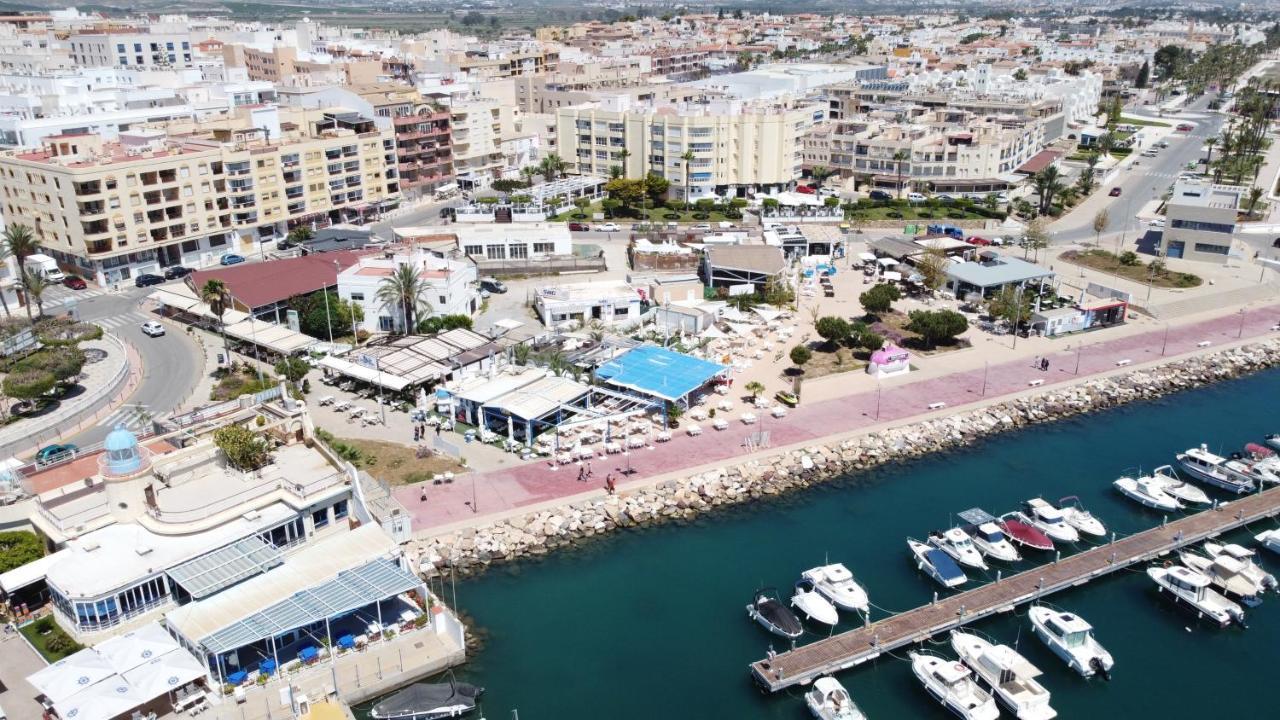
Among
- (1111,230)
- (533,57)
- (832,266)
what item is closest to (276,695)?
(832,266)

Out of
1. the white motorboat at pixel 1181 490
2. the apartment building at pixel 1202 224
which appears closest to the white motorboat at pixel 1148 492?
the white motorboat at pixel 1181 490

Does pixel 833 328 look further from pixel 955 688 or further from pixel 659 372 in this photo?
pixel 955 688

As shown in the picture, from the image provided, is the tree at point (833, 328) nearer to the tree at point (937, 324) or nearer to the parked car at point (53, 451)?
the tree at point (937, 324)

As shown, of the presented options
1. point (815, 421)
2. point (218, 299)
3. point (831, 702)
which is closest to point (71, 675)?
point (831, 702)

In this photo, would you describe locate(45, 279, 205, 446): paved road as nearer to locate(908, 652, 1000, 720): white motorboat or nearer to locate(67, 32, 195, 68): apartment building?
locate(908, 652, 1000, 720): white motorboat

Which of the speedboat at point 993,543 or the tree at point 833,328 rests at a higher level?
the tree at point 833,328
